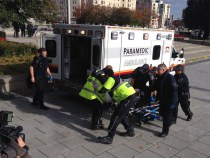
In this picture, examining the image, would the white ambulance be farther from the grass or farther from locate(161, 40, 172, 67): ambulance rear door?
the grass

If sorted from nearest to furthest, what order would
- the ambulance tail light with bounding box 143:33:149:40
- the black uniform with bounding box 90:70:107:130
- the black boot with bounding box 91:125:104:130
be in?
the black uniform with bounding box 90:70:107:130 → the black boot with bounding box 91:125:104:130 → the ambulance tail light with bounding box 143:33:149:40

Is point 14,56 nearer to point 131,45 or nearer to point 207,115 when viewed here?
point 131,45

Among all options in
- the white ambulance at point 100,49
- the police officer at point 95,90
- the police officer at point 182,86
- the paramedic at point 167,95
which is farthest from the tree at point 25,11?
the paramedic at point 167,95

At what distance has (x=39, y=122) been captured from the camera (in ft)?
22.4

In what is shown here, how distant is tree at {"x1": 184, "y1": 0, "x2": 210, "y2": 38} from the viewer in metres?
52.3

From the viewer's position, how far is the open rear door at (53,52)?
853cm

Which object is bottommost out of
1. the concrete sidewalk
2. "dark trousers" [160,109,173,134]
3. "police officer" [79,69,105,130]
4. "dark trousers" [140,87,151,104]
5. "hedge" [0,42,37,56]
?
the concrete sidewalk

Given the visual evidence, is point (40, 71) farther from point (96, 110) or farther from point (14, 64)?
point (14, 64)

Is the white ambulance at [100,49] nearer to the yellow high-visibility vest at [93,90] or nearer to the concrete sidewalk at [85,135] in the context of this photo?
the concrete sidewalk at [85,135]

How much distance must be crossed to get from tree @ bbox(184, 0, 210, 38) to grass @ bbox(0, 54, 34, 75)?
4807 cm

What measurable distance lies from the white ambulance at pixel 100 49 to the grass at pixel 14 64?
218 centimetres

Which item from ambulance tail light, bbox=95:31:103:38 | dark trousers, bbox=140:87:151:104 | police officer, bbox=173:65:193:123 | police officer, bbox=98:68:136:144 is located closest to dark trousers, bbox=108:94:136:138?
police officer, bbox=98:68:136:144

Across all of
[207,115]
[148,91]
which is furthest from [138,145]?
[207,115]

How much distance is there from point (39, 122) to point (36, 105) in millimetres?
1383
